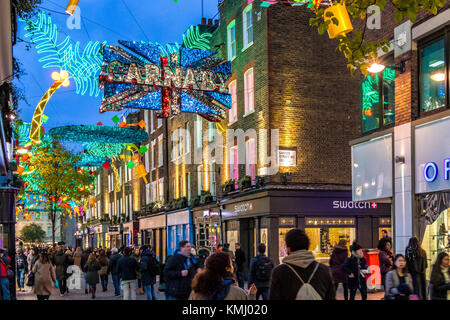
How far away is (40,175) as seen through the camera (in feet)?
124

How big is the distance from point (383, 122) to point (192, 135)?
65.5 feet

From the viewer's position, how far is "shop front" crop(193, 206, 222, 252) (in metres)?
29.8

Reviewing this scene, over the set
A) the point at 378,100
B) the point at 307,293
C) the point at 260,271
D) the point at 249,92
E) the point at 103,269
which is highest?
the point at 249,92

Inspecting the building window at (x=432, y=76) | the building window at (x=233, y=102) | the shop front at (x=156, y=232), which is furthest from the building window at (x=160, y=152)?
the building window at (x=432, y=76)

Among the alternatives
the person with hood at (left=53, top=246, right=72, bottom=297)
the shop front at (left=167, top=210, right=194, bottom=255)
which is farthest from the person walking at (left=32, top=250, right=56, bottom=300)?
the shop front at (left=167, top=210, right=194, bottom=255)

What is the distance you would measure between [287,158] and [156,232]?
24.2 m

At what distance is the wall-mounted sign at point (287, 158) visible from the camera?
2554cm

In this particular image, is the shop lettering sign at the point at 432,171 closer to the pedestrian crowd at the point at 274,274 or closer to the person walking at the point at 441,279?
the pedestrian crowd at the point at 274,274

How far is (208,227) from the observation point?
1337 inches

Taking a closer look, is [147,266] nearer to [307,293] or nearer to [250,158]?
[307,293]

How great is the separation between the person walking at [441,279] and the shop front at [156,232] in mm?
35187

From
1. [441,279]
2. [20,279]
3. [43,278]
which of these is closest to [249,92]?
[20,279]
